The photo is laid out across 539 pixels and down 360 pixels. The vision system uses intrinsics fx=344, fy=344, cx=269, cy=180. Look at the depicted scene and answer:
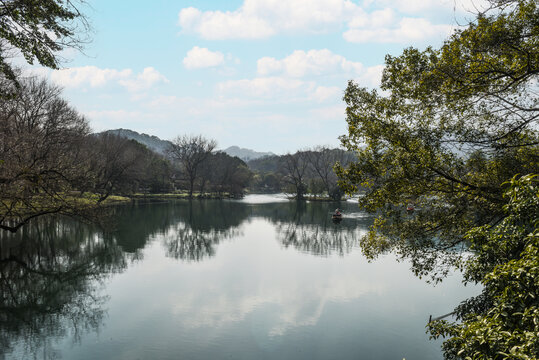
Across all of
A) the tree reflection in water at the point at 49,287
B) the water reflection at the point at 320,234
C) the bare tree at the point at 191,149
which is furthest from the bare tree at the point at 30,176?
the bare tree at the point at 191,149

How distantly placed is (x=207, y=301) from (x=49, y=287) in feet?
27.7

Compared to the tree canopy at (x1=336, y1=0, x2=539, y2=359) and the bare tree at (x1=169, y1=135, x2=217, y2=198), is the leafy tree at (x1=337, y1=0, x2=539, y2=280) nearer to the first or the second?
the tree canopy at (x1=336, y1=0, x2=539, y2=359)

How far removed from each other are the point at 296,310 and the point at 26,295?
499 inches

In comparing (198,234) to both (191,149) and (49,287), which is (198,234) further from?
(191,149)

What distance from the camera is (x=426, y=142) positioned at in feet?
37.3

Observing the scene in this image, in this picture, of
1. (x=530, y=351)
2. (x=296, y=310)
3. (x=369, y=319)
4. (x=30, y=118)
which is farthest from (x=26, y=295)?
(x=30, y=118)

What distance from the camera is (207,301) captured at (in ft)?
53.4

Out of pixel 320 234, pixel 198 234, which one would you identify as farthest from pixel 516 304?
pixel 198 234

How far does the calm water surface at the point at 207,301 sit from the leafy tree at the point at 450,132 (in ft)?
12.2

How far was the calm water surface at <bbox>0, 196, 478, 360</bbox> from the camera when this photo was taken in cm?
1188

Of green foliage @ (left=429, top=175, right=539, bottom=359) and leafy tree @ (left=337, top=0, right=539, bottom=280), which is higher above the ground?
leafy tree @ (left=337, top=0, right=539, bottom=280)

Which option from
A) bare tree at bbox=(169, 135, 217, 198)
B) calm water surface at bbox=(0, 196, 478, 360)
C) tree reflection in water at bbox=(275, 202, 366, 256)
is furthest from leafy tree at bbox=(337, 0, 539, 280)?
bare tree at bbox=(169, 135, 217, 198)

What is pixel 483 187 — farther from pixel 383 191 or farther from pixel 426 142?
pixel 383 191

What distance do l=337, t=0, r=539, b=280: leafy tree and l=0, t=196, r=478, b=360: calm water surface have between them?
372 cm
